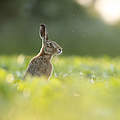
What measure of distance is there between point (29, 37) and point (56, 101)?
25.2 meters

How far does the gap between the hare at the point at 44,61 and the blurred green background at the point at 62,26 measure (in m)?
18.8

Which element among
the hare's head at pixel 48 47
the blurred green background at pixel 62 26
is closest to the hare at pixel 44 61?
the hare's head at pixel 48 47

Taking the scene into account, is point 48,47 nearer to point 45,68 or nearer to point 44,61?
point 44,61

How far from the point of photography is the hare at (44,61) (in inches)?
224

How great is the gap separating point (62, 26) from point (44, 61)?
23.4 metres

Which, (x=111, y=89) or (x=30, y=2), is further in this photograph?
(x=30, y=2)

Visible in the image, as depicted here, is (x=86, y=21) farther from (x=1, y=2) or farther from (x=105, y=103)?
(x=105, y=103)

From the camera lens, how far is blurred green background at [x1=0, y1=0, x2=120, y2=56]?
87.1ft

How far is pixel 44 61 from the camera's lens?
5902 millimetres

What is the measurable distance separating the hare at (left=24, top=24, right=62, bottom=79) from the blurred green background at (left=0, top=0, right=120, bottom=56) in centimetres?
1884

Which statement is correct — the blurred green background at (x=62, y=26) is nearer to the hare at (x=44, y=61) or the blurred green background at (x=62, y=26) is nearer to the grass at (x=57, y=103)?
the hare at (x=44, y=61)

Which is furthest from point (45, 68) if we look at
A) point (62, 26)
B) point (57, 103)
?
point (62, 26)

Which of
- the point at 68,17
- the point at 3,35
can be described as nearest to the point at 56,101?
the point at 3,35

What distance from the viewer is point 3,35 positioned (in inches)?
1117
